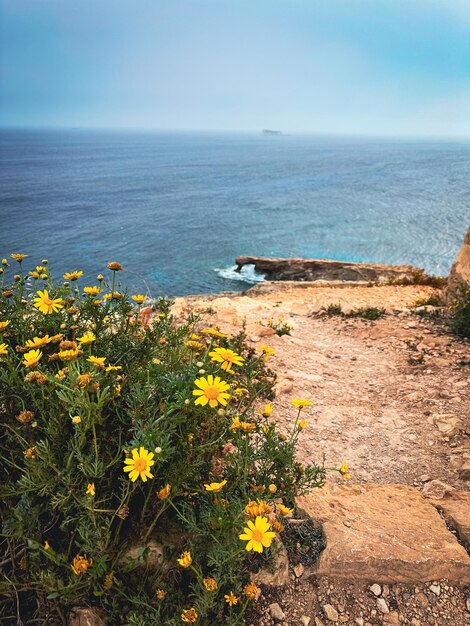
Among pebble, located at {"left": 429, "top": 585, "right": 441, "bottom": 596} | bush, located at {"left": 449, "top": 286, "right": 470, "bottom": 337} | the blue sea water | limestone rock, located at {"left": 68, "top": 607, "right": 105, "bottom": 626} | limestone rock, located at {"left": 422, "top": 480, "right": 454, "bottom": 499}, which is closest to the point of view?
limestone rock, located at {"left": 68, "top": 607, "right": 105, "bottom": 626}

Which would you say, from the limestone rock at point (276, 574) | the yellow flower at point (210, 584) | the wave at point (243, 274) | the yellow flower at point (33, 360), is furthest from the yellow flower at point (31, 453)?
the wave at point (243, 274)

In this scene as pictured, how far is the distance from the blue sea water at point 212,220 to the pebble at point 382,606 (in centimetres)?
1073

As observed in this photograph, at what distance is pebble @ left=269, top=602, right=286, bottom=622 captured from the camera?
236cm

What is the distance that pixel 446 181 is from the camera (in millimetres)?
66000

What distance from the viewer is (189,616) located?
200 centimetres

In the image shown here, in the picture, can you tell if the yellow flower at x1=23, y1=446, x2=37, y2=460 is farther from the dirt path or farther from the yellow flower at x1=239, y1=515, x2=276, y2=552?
the dirt path

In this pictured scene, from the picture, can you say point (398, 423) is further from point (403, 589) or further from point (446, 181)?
point (446, 181)

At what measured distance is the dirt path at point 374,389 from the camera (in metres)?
4.38

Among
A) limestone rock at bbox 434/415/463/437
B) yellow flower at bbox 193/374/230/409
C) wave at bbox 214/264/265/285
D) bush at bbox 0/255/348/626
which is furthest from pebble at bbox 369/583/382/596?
wave at bbox 214/264/265/285

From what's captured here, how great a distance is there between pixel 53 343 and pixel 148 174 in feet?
253

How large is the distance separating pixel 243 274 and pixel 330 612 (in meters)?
24.9

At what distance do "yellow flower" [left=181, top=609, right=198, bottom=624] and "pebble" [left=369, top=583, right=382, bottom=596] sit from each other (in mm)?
1168

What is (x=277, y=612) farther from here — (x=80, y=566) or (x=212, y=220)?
(x=212, y=220)

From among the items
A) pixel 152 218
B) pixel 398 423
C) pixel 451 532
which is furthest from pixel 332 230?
pixel 451 532
